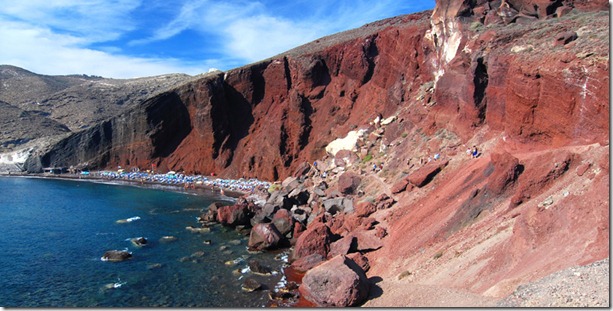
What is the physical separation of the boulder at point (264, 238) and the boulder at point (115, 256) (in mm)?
9040

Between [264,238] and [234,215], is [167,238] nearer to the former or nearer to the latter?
[234,215]

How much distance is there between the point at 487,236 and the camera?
22.1 meters

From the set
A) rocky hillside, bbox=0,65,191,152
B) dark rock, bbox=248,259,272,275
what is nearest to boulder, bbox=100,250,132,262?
dark rock, bbox=248,259,272,275

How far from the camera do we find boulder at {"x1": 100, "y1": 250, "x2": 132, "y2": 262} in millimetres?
31828

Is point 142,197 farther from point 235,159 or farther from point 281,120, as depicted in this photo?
point 281,120

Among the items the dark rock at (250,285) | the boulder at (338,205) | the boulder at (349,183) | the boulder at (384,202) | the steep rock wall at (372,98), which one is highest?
the steep rock wall at (372,98)

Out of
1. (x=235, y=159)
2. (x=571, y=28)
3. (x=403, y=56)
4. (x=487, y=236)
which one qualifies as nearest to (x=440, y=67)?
(x=403, y=56)

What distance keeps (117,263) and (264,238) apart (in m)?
10.7

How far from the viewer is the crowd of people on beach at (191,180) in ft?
220

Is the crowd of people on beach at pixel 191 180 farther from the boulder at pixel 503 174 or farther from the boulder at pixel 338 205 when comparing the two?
the boulder at pixel 503 174

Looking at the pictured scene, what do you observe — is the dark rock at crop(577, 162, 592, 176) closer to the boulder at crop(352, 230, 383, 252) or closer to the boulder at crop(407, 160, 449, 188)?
the boulder at crop(407, 160, 449, 188)

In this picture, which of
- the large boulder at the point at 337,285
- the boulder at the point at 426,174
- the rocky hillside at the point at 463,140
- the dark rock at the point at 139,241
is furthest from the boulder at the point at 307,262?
the dark rock at the point at 139,241

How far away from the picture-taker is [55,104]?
14225cm

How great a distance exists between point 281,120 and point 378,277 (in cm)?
4873
